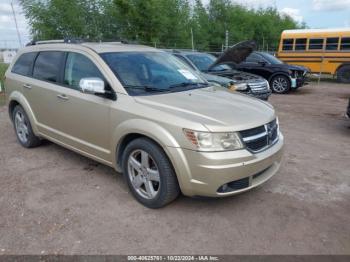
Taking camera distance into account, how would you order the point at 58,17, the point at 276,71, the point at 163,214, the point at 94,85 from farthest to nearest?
the point at 58,17
the point at 276,71
the point at 94,85
the point at 163,214

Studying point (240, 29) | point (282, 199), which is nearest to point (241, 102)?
point (282, 199)

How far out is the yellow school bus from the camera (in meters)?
15.2

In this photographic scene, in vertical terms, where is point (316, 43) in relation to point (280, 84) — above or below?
above

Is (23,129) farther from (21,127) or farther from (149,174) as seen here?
(149,174)

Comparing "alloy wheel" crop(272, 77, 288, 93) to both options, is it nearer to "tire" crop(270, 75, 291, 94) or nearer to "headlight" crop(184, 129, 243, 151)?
"tire" crop(270, 75, 291, 94)

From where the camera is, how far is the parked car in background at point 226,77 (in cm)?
819

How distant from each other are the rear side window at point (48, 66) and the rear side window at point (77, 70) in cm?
22

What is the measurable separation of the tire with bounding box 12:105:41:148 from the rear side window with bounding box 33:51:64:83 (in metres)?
0.82

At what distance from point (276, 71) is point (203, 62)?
13.2 ft

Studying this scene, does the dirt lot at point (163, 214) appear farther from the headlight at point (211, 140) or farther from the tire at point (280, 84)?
the tire at point (280, 84)

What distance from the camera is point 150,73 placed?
4137 millimetres

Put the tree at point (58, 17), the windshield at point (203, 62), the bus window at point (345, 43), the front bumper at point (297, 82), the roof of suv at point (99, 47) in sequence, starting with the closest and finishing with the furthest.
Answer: the roof of suv at point (99, 47), the windshield at point (203, 62), the front bumper at point (297, 82), the bus window at point (345, 43), the tree at point (58, 17)

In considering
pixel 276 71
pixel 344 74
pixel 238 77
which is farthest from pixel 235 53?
pixel 344 74

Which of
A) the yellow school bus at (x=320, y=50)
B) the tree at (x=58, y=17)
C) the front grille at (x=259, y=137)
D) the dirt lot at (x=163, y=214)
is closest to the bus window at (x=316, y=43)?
the yellow school bus at (x=320, y=50)
